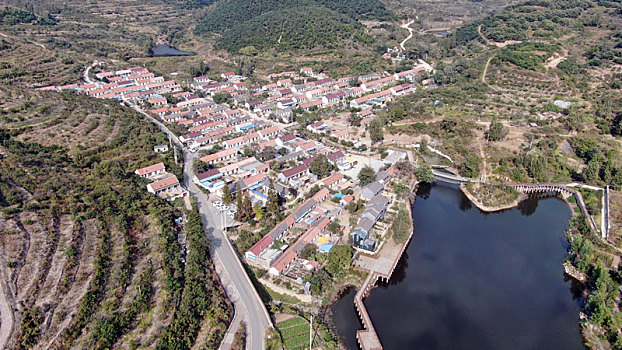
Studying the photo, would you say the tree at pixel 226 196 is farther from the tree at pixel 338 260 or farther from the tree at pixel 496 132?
the tree at pixel 496 132

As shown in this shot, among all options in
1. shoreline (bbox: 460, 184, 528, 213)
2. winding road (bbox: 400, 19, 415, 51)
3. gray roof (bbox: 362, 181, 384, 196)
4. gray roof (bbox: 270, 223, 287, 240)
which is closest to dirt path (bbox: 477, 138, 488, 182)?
shoreline (bbox: 460, 184, 528, 213)

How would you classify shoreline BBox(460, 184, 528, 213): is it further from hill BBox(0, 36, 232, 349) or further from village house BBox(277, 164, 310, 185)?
hill BBox(0, 36, 232, 349)

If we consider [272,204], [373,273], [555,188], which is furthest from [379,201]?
[555,188]

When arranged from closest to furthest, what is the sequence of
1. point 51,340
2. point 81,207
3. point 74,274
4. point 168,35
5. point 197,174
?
1. point 51,340
2. point 74,274
3. point 81,207
4. point 197,174
5. point 168,35

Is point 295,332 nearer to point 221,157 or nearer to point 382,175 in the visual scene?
point 382,175

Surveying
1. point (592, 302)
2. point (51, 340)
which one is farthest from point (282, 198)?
point (592, 302)

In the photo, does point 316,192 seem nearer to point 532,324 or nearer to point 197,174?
point 197,174
